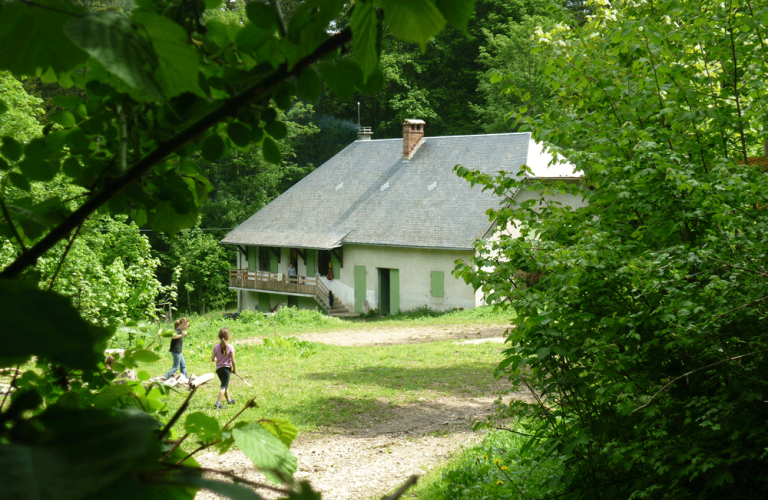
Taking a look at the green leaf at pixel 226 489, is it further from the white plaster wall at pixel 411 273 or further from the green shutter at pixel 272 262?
the green shutter at pixel 272 262

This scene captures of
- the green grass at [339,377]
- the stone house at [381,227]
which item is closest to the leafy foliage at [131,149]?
the green grass at [339,377]

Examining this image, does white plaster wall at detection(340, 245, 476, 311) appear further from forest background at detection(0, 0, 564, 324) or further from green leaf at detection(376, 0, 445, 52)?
green leaf at detection(376, 0, 445, 52)

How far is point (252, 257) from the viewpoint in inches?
1081

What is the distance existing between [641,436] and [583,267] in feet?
3.48

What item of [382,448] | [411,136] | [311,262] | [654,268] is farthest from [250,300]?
[654,268]

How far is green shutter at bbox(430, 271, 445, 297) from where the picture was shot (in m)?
21.7

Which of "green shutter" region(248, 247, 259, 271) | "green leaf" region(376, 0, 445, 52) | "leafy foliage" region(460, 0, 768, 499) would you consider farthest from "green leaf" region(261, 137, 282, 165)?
"green shutter" region(248, 247, 259, 271)

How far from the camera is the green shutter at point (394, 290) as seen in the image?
22.9m

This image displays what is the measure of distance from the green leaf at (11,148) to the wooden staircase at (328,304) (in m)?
22.9

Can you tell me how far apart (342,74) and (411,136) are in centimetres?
2569

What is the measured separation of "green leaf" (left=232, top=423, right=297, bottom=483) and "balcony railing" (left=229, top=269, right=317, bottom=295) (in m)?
24.0

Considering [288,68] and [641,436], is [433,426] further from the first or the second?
[288,68]

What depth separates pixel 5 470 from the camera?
24 centimetres

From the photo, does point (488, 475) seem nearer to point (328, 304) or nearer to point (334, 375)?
point (334, 375)
